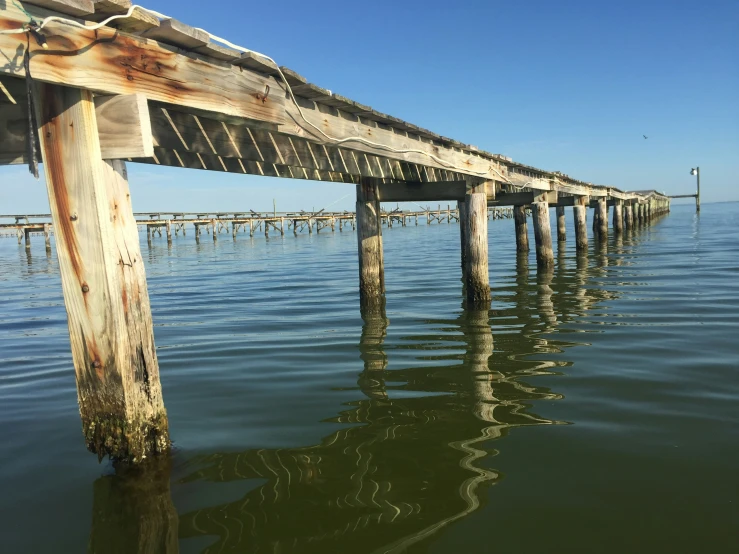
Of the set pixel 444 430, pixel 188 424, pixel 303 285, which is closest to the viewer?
pixel 444 430

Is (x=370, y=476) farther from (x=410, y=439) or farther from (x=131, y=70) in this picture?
(x=131, y=70)

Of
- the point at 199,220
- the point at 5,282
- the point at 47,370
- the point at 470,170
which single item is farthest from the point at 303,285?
the point at 199,220

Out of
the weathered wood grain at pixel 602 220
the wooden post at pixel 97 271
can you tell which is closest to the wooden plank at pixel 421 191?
the wooden post at pixel 97 271

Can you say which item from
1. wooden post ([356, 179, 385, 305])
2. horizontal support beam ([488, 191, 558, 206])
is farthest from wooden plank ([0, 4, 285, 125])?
horizontal support beam ([488, 191, 558, 206])

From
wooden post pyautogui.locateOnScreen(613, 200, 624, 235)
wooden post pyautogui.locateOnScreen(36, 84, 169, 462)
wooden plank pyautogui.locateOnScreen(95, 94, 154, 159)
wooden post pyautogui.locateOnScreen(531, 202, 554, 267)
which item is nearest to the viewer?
wooden post pyautogui.locateOnScreen(36, 84, 169, 462)

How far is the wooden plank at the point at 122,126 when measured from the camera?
303cm

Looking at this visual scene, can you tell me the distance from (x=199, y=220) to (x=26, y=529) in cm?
4346

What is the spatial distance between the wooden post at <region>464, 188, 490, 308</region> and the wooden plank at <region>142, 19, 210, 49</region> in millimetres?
6583

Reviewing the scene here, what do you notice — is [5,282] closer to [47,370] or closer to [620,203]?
[47,370]

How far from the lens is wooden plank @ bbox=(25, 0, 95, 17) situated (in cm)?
262

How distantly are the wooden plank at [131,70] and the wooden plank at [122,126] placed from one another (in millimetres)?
84

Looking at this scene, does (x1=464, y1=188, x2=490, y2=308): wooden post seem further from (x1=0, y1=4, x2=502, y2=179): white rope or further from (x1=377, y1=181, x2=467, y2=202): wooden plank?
(x1=0, y1=4, x2=502, y2=179): white rope

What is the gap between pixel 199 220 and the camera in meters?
44.0

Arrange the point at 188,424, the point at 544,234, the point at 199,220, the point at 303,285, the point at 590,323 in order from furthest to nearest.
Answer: the point at 199,220 → the point at 544,234 → the point at 303,285 → the point at 590,323 → the point at 188,424
